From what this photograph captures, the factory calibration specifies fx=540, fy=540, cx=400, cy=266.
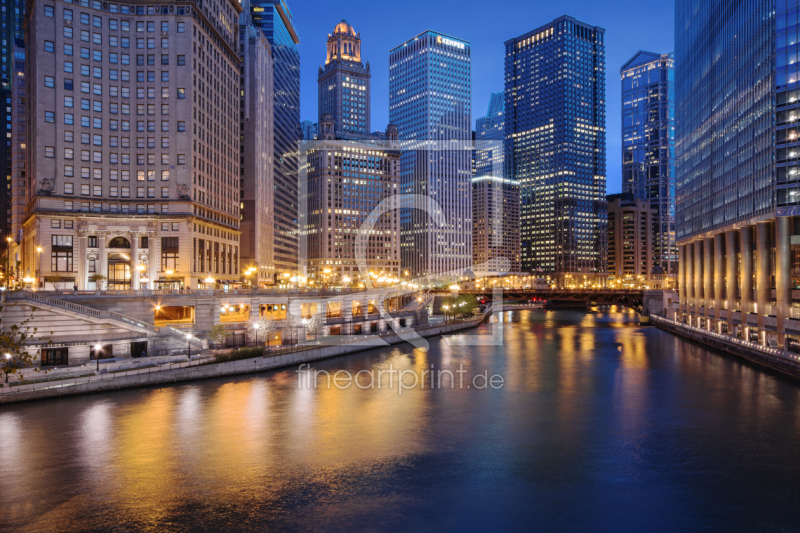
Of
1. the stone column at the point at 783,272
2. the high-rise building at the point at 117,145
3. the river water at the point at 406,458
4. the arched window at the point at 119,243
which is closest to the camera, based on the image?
the river water at the point at 406,458

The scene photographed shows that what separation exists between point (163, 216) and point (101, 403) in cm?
5453

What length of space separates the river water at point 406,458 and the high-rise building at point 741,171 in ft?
102

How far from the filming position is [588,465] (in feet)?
118

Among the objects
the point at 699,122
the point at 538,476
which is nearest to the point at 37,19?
the point at 538,476

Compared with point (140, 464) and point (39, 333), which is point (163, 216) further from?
point (140, 464)

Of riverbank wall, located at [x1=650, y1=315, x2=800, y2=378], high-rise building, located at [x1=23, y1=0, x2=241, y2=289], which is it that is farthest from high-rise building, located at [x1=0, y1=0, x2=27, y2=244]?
riverbank wall, located at [x1=650, y1=315, x2=800, y2=378]

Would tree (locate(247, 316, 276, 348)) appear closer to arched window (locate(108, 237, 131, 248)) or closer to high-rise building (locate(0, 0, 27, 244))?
arched window (locate(108, 237, 131, 248))

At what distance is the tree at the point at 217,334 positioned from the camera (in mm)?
73438

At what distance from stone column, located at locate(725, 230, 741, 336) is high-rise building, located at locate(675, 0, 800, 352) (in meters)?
0.20

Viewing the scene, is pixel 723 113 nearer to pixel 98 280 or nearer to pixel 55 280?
pixel 98 280

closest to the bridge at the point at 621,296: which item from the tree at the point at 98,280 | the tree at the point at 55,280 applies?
the tree at the point at 98,280

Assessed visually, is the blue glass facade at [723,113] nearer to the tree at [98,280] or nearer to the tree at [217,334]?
the tree at [217,334]

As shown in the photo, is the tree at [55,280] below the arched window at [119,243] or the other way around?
below

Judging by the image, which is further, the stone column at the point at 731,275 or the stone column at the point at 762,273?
the stone column at the point at 731,275
